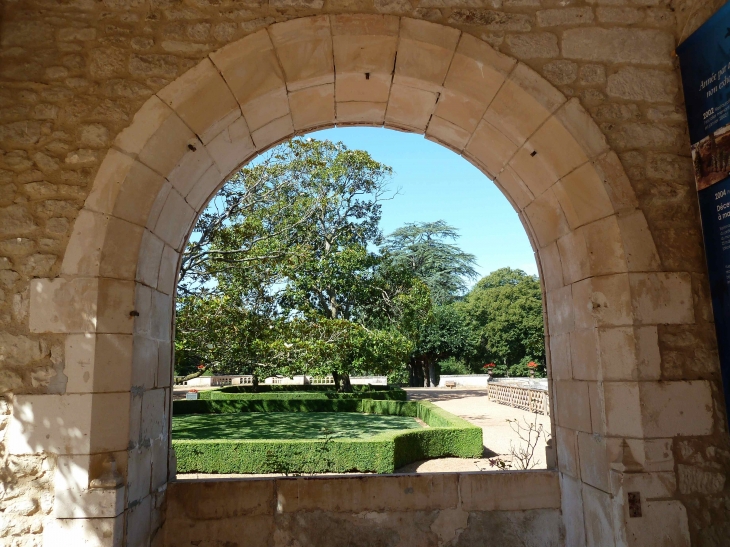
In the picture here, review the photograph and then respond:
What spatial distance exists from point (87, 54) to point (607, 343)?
130 inches

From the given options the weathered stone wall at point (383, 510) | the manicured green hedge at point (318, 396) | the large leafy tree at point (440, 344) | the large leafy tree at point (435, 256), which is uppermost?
the large leafy tree at point (435, 256)

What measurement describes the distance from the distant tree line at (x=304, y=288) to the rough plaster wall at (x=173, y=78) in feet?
16.1

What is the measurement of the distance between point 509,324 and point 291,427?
→ 68.1 ft

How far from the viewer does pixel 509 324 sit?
2962cm

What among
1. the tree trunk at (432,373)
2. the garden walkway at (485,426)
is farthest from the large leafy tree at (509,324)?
the garden walkway at (485,426)

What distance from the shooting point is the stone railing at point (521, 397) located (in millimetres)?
13867

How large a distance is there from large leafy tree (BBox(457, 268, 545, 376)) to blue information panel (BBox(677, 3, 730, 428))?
26.1 metres

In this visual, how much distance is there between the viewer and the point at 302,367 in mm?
9203

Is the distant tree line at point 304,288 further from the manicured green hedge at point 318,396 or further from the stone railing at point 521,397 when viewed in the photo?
the stone railing at point 521,397

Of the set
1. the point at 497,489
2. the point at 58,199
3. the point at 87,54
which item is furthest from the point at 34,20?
the point at 497,489

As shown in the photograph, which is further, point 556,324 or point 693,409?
point 556,324

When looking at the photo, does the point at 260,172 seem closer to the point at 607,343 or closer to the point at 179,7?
the point at 179,7

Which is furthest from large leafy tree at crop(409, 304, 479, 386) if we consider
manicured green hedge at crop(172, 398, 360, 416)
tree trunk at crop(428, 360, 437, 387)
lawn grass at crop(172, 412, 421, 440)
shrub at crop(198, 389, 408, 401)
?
lawn grass at crop(172, 412, 421, 440)

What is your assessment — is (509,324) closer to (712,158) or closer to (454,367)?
(454,367)
